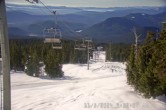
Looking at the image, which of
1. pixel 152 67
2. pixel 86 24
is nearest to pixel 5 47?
pixel 152 67

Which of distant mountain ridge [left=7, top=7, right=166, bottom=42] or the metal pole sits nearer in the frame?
the metal pole

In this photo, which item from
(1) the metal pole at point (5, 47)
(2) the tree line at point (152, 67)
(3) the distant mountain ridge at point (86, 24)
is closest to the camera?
(1) the metal pole at point (5, 47)

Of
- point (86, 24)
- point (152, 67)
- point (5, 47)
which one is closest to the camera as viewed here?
point (5, 47)

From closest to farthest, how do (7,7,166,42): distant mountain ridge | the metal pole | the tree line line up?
the metal pole < the tree line < (7,7,166,42): distant mountain ridge

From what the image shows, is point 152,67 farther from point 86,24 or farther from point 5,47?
point 86,24

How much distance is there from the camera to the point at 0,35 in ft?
15.8

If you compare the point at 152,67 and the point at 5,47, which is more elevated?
the point at 5,47

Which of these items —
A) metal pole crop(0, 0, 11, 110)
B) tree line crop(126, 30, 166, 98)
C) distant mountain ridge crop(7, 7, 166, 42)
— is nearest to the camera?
metal pole crop(0, 0, 11, 110)

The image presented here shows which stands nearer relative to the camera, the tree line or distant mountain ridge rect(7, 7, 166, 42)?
the tree line

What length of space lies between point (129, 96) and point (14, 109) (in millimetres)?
6246

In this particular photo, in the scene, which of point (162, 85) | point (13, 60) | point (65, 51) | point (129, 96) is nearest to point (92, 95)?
point (129, 96)

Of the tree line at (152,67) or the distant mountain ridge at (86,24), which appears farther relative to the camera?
the distant mountain ridge at (86,24)

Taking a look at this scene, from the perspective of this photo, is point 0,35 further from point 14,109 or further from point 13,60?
point 13,60

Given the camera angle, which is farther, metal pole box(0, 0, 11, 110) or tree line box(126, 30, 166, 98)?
tree line box(126, 30, 166, 98)
